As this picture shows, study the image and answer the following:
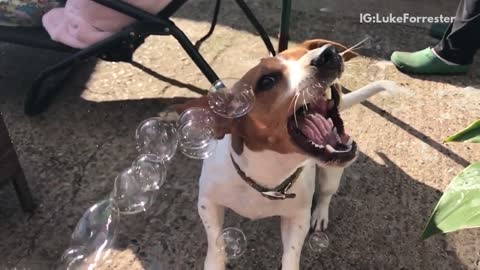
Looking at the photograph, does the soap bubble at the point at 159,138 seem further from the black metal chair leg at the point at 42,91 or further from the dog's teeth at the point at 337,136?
the black metal chair leg at the point at 42,91

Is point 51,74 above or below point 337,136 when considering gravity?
below

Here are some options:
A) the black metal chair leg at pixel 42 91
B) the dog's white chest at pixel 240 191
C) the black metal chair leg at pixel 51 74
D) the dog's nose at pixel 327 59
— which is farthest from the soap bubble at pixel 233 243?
the black metal chair leg at pixel 42 91

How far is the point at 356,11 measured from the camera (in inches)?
174

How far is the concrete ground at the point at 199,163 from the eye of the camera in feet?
8.02

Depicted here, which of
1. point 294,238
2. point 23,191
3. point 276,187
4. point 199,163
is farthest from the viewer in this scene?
point 199,163

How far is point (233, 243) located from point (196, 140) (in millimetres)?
485

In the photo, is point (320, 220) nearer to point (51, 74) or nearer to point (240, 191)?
point (240, 191)

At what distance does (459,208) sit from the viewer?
1595mm

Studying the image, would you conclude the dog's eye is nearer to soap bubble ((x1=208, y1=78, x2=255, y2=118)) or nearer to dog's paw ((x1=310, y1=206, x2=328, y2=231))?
soap bubble ((x1=208, y1=78, x2=255, y2=118))

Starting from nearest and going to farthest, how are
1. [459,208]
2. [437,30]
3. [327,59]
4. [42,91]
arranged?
[459,208] < [327,59] < [42,91] < [437,30]

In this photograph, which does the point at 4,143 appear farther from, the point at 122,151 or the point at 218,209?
the point at 218,209

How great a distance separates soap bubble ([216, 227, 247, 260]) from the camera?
229cm

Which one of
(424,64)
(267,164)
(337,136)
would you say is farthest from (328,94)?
(424,64)

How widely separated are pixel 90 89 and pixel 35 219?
3.62 ft
